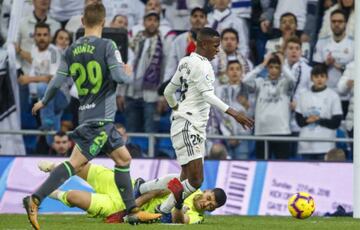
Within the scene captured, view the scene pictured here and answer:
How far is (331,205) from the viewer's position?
18.5 meters

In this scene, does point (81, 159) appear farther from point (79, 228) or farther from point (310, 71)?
point (310, 71)

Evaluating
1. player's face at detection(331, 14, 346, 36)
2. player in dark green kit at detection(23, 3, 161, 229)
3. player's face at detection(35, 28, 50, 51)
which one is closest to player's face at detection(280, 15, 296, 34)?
player's face at detection(331, 14, 346, 36)

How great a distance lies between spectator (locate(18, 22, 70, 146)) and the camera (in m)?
20.1

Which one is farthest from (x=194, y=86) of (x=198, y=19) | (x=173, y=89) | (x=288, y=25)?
(x=288, y=25)

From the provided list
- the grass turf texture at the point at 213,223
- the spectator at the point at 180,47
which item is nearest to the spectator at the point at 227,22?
the spectator at the point at 180,47

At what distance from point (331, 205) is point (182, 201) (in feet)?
16.6

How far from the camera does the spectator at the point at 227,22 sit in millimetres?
20281

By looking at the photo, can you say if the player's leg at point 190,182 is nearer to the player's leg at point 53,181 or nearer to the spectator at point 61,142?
the player's leg at point 53,181

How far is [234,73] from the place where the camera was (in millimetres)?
20031

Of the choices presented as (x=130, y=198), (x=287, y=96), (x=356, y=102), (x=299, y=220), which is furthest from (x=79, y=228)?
(x=287, y=96)

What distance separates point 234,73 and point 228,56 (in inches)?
13.8

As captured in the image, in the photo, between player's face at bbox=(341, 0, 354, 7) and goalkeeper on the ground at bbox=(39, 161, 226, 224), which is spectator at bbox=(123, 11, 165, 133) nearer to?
player's face at bbox=(341, 0, 354, 7)

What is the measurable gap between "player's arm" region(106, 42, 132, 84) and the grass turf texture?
1.66 metres

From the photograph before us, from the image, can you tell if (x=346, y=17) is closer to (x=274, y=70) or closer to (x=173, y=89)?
(x=274, y=70)
